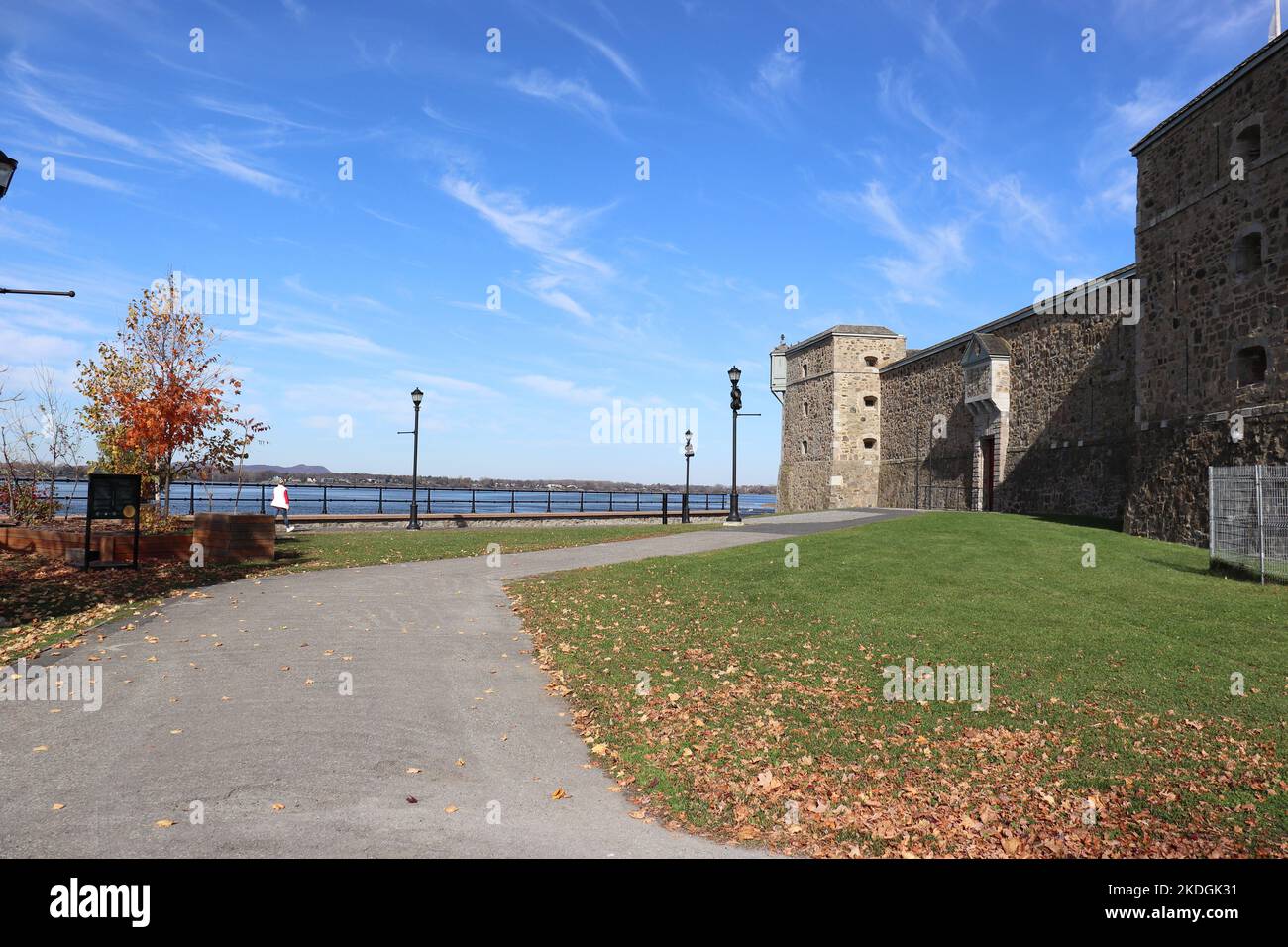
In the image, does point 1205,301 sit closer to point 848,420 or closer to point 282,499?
point 282,499

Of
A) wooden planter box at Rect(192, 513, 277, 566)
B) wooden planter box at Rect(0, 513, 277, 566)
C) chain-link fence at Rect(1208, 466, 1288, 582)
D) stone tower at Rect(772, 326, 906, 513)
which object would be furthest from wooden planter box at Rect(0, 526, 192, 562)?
stone tower at Rect(772, 326, 906, 513)

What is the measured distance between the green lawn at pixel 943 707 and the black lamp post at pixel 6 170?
8284mm

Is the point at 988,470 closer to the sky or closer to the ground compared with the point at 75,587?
closer to the sky

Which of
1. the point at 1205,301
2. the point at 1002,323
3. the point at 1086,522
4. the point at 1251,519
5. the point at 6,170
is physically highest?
the point at 1002,323

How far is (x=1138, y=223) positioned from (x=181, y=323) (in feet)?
89.5

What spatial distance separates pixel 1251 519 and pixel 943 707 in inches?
404

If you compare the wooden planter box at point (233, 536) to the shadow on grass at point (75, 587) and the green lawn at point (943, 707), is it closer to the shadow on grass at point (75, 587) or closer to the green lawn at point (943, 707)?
the shadow on grass at point (75, 587)

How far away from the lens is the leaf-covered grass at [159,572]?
32.9 feet

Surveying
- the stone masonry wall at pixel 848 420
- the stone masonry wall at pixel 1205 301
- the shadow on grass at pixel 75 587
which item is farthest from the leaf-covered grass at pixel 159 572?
the stone masonry wall at pixel 848 420

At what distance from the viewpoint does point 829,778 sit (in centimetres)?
566

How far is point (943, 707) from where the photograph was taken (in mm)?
6961

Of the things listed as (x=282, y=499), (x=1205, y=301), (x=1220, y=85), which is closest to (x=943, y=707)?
(x=1205, y=301)
